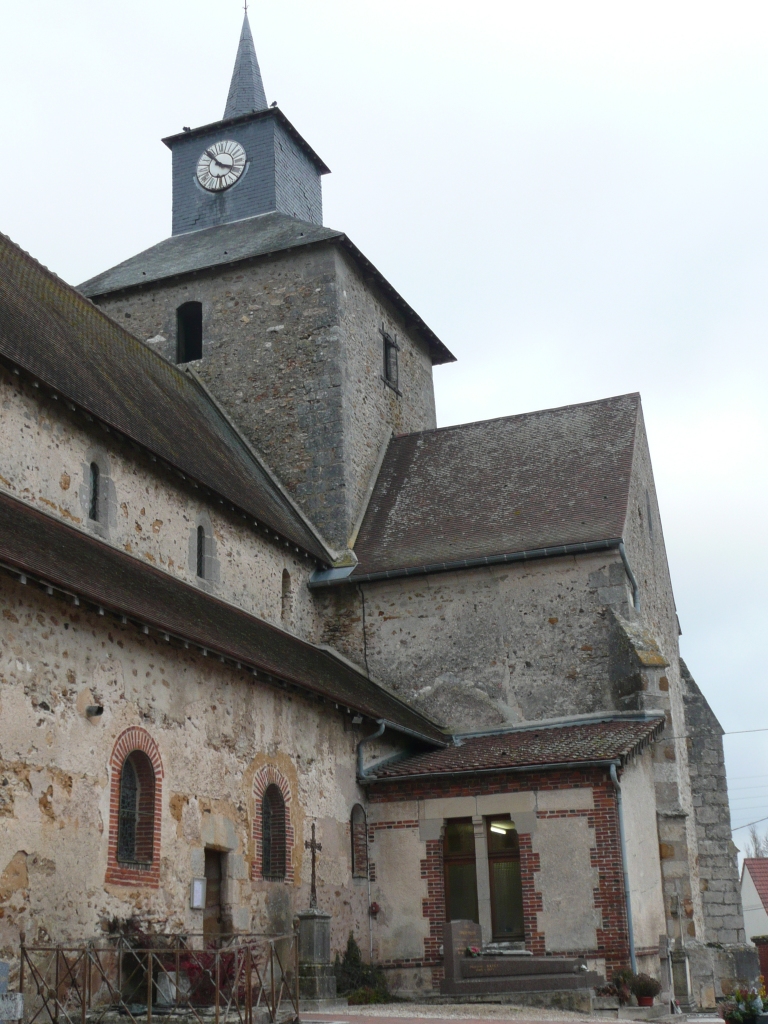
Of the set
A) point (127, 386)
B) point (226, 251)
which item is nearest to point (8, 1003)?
point (127, 386)

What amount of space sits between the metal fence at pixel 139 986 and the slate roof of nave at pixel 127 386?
6150mm

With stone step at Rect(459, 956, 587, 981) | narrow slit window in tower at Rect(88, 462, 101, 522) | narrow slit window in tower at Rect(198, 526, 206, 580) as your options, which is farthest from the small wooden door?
narrow slit window in tower at Rect(198, 526, 206, 580)

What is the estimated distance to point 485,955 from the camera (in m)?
15.1

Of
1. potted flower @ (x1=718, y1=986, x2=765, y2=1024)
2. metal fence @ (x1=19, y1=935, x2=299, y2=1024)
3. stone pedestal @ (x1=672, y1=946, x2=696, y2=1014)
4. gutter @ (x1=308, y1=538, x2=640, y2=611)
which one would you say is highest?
gutter @ (x1=308, y1=538, x2=640, y2=611)

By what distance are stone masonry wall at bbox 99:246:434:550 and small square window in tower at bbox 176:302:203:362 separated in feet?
0.51

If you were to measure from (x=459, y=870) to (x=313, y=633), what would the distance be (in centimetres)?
502

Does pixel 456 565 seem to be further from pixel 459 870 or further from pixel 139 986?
pixel 139 986

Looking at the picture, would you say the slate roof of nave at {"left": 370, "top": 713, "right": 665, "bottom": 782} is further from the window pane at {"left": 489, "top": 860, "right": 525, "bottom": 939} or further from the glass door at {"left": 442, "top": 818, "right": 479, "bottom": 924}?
the window pane at {"left": 489, "top": 860, "right": 525, "bottom": 939}

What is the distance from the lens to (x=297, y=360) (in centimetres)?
2211

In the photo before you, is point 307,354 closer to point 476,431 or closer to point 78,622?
point 476,431

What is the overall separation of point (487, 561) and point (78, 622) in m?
8.72

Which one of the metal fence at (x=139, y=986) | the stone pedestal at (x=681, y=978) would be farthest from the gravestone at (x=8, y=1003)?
the stone pedestal at (x=681, y=978)

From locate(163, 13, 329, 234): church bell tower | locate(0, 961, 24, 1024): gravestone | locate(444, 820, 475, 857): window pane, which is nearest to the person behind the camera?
locate(0, 961, 24, 1024): gravestone

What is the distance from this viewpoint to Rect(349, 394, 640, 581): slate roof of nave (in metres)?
19.5
